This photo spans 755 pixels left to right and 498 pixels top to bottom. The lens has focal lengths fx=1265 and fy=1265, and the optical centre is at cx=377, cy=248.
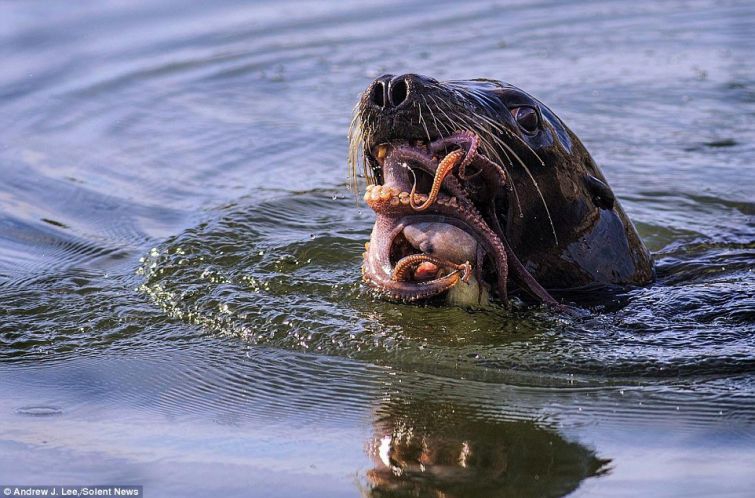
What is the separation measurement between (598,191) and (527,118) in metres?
0.48

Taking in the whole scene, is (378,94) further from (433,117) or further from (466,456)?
(466,456)

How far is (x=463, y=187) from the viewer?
458cm

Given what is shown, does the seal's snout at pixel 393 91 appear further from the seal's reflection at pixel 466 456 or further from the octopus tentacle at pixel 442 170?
the seal's reflection at pixel 466 456

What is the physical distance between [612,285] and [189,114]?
4812 mm

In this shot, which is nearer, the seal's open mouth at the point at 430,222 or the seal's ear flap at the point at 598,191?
the seal's open mouth at the point at 430,222

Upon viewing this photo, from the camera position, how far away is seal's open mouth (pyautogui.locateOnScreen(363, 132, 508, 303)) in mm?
4492

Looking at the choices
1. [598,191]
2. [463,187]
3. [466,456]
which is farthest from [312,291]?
[466,456]

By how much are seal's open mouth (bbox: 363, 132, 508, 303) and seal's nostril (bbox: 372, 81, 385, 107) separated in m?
0.15

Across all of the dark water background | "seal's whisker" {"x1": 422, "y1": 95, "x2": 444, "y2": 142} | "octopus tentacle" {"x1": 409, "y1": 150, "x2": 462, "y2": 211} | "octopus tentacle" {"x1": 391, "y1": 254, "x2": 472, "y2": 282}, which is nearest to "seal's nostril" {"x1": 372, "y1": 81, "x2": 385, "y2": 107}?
"seal's whisker" {"x1": 422, "y1": 95, "x2": 444, "y2": 142}

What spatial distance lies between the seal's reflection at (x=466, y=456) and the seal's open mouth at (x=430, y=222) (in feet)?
1.71

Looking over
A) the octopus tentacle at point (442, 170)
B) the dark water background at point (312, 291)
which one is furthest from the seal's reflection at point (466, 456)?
the octopus tentacle at point (442, 170)

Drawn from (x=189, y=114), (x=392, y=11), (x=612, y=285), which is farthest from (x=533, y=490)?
(x=392, y=11)

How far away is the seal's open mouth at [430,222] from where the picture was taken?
449cm

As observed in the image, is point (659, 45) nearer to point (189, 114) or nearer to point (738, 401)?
point (189, 114)
